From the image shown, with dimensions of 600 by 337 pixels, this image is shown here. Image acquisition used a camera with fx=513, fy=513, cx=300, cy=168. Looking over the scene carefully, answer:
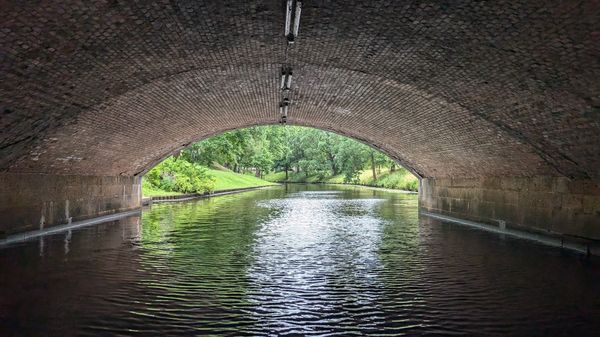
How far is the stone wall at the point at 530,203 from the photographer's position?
12.8 metres

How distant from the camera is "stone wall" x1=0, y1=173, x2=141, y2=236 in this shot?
14.0 meters

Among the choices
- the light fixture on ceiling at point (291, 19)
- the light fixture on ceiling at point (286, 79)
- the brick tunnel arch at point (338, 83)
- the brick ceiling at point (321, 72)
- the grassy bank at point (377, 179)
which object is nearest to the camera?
the brick ceiling at point (321, 72)

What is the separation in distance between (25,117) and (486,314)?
9.97 meters

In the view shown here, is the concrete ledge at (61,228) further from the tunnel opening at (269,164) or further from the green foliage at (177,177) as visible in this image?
the green foliage at (177,177)

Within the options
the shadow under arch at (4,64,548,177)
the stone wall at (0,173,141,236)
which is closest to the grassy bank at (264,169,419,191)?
the shadow under arch at (4,64,548,177)

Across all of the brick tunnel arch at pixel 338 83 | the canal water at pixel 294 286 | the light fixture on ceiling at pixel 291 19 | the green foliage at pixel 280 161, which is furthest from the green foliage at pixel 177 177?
the light fixture on ceiling at pixel 291 19

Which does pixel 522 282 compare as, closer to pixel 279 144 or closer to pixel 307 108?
pixel 307 108

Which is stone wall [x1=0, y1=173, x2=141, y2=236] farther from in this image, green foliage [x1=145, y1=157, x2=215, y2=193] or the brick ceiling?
green foliage [x1=145, y1=157, x2=215, y2=193]

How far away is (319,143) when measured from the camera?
3994 inches

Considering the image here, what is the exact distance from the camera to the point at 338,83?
1475 centimetres

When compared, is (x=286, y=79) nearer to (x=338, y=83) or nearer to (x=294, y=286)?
(x=338, y=83)

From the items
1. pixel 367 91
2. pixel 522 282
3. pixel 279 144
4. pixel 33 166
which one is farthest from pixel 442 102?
pixel 279 144

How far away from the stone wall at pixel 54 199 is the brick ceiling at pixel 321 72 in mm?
518

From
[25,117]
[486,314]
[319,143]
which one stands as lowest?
[486,314]
